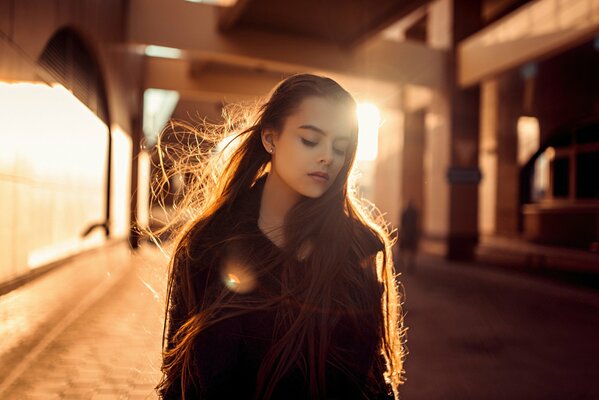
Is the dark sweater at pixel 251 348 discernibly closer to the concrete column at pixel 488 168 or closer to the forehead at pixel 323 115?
the forehead at pixel 323 115

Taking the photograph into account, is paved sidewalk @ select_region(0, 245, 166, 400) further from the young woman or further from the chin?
the chin

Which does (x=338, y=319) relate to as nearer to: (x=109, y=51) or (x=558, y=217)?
(x=109, y=51)

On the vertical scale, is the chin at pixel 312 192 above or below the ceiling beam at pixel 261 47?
below

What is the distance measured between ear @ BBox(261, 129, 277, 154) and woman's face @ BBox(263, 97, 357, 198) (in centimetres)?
7

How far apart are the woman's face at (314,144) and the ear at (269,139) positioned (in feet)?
0.23

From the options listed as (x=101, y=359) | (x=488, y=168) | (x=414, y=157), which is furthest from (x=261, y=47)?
(x=488, y=168)

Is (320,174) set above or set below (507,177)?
below

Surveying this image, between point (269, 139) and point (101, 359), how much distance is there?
11.3 ft

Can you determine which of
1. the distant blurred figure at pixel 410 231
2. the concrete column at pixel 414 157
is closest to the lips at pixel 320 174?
the distant blurred figure at pixel 410 231

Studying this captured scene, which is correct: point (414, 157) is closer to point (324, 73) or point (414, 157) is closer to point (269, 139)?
point (324, 73)

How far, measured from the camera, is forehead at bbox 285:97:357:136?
1.39 metres

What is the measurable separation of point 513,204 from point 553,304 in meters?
12.6

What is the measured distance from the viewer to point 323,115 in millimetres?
1394

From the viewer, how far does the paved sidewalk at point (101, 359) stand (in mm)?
3400
